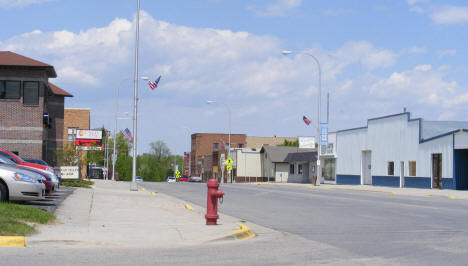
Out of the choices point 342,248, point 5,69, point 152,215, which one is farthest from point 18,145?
point 342,248

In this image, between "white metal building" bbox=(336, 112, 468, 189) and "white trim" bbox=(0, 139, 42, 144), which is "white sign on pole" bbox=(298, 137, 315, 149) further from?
"white trim" bbox=(0, 139, 42, 144)

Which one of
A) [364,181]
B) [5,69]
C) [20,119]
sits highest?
[5,69]

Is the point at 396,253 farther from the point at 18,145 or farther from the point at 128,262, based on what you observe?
the point at 18,145

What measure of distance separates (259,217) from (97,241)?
322 inches

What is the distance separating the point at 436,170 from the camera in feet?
154

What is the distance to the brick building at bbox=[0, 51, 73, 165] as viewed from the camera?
41.4m

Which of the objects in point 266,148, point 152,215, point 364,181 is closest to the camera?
point 152,215

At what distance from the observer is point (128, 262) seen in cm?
962

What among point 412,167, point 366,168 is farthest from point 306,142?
point 412,167

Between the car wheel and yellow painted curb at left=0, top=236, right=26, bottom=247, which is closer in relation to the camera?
yellow painted curb at left=0, top=236, right=26, bottom=247

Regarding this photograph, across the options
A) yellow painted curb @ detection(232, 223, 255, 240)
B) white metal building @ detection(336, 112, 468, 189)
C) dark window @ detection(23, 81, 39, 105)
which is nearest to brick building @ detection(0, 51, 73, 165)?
dark window @ detection(23, 81, 39, 105)

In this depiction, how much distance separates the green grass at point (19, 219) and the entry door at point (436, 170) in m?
37.3

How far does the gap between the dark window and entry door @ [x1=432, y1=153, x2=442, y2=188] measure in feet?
96.4

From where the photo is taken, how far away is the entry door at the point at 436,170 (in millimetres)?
46344
